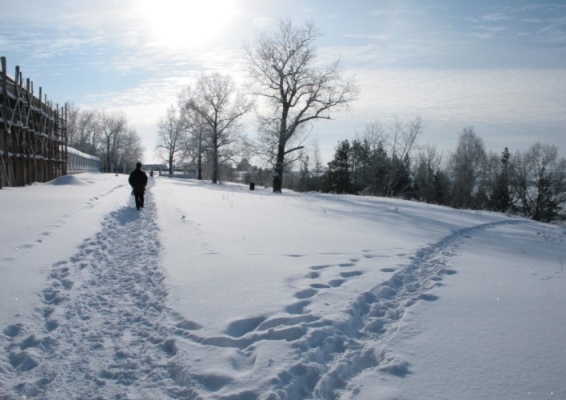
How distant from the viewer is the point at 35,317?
407cm

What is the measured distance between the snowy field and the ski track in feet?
0.05

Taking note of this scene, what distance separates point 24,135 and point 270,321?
76.3ft

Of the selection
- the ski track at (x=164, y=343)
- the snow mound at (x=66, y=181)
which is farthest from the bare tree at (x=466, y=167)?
the ski track at (x=164, y=343)

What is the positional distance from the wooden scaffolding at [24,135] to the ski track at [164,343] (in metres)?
17.4

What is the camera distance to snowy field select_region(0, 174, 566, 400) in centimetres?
296

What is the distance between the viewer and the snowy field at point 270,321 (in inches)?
116

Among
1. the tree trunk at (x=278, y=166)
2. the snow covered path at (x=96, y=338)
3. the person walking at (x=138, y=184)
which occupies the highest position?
the tree trunk at (x=278, y=166)

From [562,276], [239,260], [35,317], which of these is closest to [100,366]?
[35,317]

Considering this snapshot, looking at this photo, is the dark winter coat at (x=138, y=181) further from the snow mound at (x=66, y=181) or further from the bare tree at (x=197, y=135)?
the bare tree at (x=197, y=135)

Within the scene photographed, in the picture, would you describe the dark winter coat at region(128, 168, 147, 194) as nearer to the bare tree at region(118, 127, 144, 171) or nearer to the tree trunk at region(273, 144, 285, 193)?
the tree trunk at region(273, 144, 285, 193)

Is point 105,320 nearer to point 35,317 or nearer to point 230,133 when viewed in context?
point 35,317

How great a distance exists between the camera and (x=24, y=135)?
21688 millimetres

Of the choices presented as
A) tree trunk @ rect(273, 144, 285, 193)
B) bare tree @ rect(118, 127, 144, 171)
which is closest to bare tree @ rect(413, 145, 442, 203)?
tree trunk @ rect(273, 144, 285, 193)

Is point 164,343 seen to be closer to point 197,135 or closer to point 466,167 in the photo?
point 197,135
